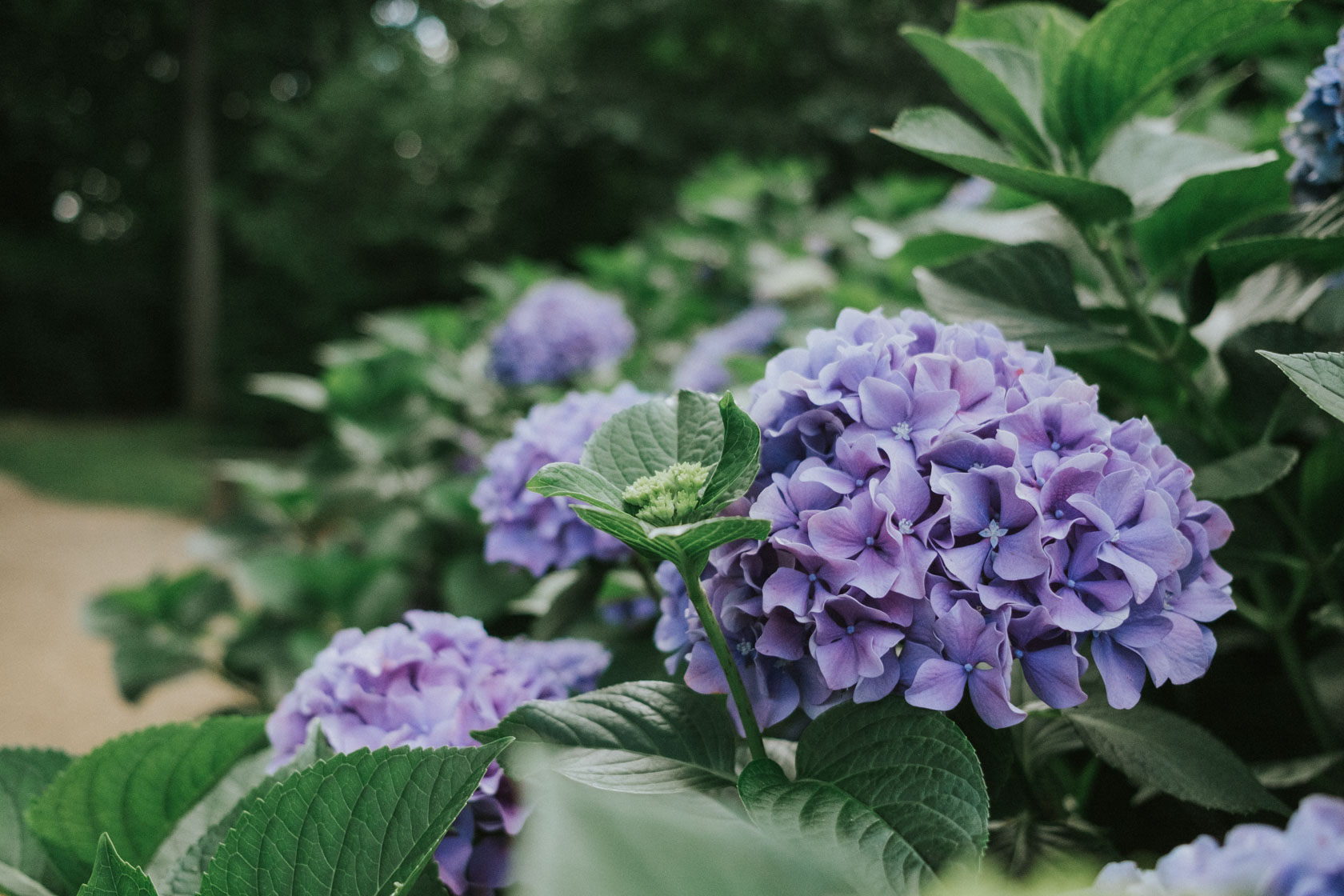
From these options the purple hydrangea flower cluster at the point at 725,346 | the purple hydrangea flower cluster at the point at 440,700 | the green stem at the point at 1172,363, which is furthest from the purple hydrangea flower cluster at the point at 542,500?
the purple hydrangea flower cluster at the point at 725,346

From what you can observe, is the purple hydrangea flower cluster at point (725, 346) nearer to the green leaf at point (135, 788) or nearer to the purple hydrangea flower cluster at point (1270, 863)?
the green leaf at point (135, 788)

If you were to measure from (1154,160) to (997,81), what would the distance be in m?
0.40

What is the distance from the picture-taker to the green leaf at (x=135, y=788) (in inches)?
39.6

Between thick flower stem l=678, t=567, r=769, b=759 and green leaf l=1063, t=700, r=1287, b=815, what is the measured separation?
12.8 inches

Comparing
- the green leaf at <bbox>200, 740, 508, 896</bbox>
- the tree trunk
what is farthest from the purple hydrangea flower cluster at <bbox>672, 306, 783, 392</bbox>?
the tree trunk

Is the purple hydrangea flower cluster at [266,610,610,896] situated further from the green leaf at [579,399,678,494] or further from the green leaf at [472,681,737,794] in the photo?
the green leaf at [579,399,678,494]

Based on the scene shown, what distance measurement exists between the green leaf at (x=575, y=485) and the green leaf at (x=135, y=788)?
50 cm

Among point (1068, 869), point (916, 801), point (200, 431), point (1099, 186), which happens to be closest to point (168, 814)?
point (916, 801)

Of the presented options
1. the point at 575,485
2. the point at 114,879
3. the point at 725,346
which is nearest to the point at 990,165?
the point at 575,485

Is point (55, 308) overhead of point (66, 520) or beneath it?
overhead

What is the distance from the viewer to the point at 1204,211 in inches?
52.8

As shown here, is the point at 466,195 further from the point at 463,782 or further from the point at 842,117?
the point at 463,782

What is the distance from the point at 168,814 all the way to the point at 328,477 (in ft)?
7.45

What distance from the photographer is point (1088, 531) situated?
835 millimetres
